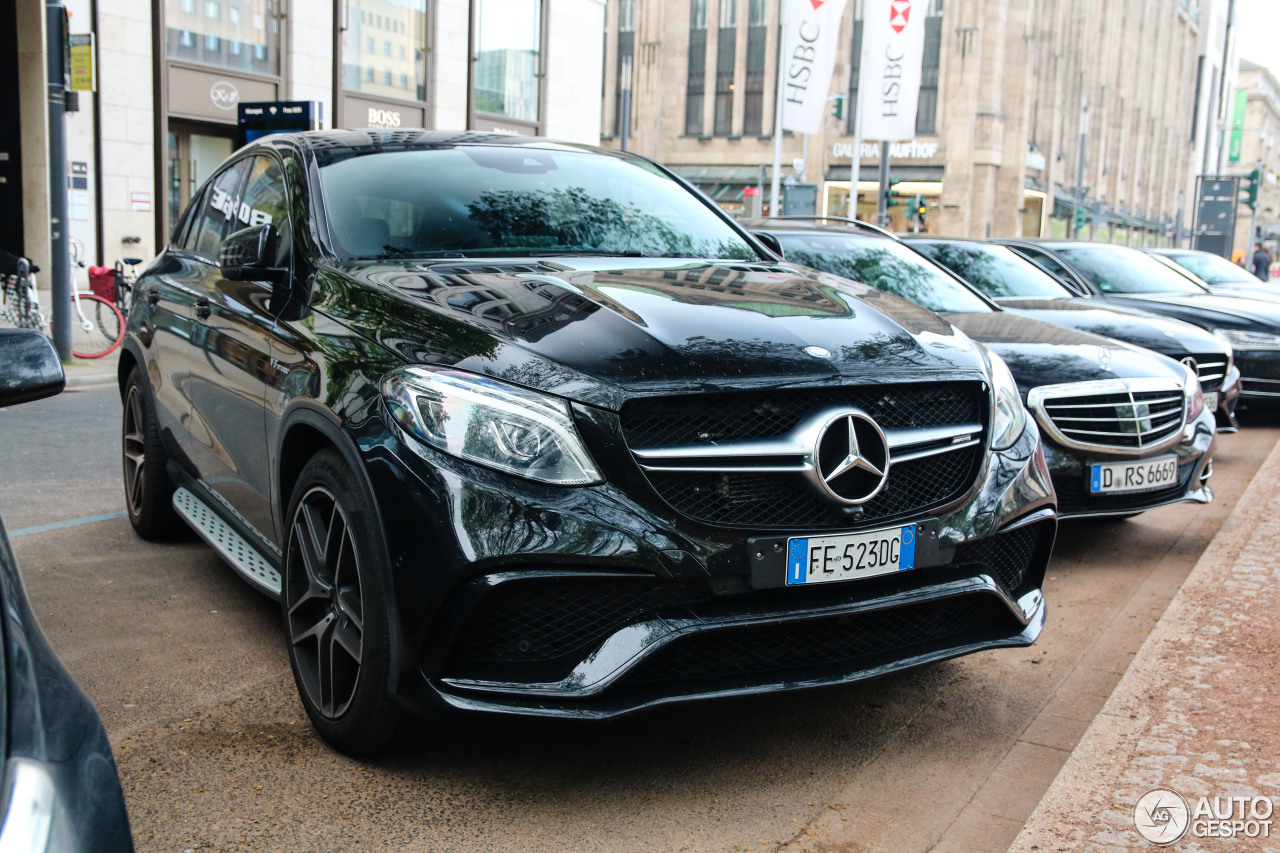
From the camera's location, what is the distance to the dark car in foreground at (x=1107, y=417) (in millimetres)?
5594

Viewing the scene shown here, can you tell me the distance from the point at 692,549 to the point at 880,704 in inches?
51.1

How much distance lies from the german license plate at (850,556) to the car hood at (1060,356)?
279cm

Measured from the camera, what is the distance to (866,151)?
55.7 metres

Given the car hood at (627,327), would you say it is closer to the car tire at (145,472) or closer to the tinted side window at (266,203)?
the tinted side window at (266,203)

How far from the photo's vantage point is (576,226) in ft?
14.0

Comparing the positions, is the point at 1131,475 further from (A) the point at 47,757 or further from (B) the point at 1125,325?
(A) the point at 47,757

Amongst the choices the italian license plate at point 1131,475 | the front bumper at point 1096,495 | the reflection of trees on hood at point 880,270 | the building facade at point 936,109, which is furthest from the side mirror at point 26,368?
the building facade at point 936,109

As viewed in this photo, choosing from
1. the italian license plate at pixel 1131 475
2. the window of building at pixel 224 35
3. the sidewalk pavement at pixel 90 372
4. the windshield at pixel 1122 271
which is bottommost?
the sidewalk pavement at pixel 90 372

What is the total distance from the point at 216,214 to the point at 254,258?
1.44m

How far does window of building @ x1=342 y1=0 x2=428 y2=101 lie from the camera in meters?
22.0

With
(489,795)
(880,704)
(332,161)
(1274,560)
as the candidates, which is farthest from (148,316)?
(1274,560)

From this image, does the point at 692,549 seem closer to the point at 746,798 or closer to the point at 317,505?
the point at 746,798

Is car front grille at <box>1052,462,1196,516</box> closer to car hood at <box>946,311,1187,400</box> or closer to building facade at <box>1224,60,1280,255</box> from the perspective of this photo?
car hood at <box>946,311,1187,400</box>

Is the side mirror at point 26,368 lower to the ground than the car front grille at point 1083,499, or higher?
higher
